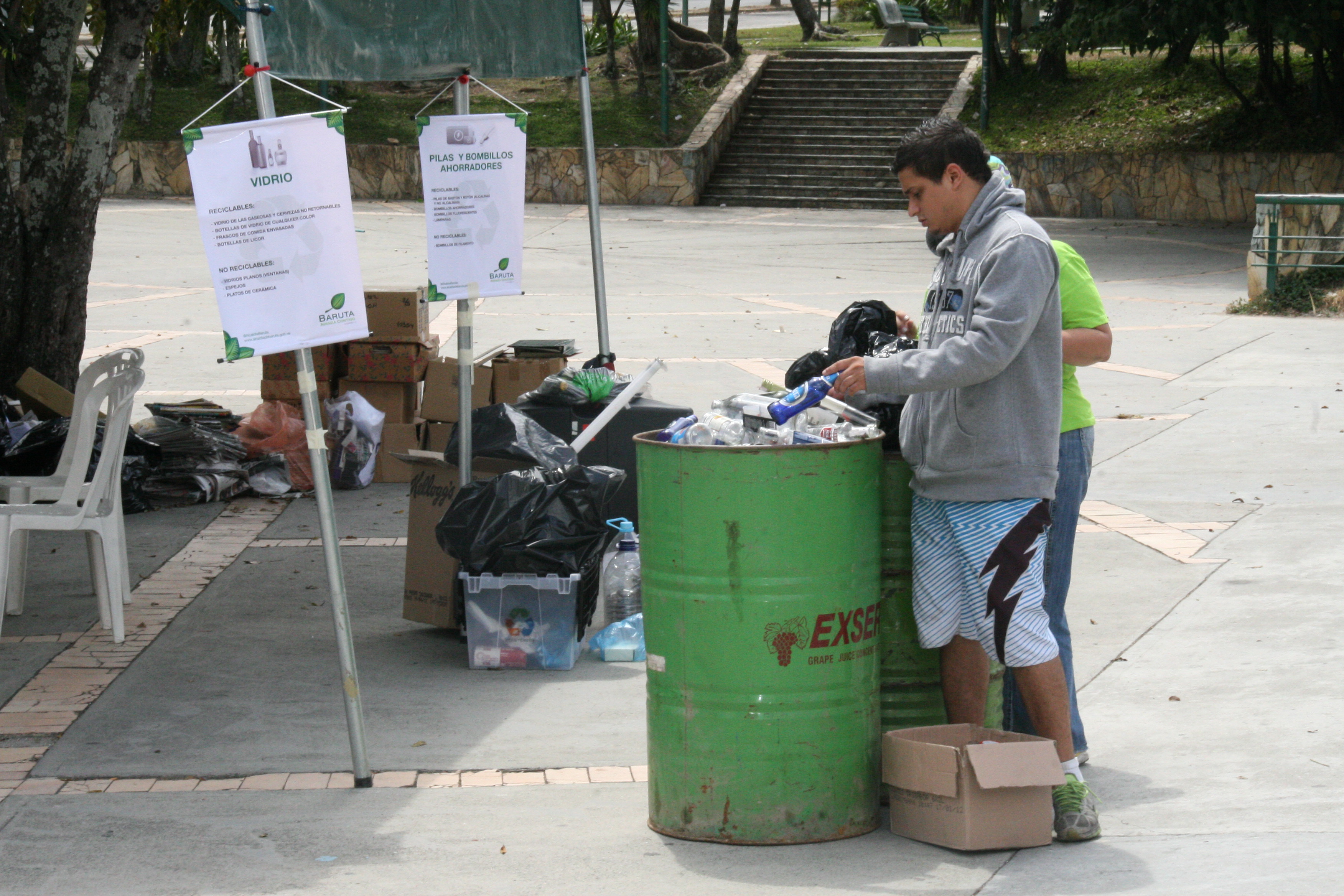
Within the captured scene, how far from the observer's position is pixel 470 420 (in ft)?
18.9

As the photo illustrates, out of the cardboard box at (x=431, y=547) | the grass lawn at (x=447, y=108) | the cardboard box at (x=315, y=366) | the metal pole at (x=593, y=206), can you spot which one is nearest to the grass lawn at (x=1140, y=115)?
the grass lawn at (x=447, y=108)

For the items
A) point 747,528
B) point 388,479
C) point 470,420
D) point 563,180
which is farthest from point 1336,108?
point 747,528

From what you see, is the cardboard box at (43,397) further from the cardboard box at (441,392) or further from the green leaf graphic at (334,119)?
the green leaf graphic at (334,119)

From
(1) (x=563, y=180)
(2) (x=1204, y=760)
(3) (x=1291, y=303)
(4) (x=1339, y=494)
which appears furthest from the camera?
(1) (x=563, y=180)

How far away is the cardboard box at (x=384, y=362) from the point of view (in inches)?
341

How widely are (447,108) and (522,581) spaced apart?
2292 cm

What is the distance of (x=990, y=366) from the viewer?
3.57 meters

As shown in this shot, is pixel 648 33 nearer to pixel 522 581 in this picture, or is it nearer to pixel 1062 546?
pixel 522 581

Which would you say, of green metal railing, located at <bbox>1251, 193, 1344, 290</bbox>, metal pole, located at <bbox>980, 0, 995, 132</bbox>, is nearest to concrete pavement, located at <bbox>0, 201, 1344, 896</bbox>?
green metal railing, located at <bbox>1251, 193, 1344, 290</bbox>

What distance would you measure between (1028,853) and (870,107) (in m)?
24.0

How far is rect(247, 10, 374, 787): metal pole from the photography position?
423 cm

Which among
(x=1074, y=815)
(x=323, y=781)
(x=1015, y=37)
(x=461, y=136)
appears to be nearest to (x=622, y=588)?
(x=323, y=781)

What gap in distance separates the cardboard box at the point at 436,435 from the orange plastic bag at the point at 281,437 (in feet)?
2.29

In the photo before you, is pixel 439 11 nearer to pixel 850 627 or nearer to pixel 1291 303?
pixel 850 627
